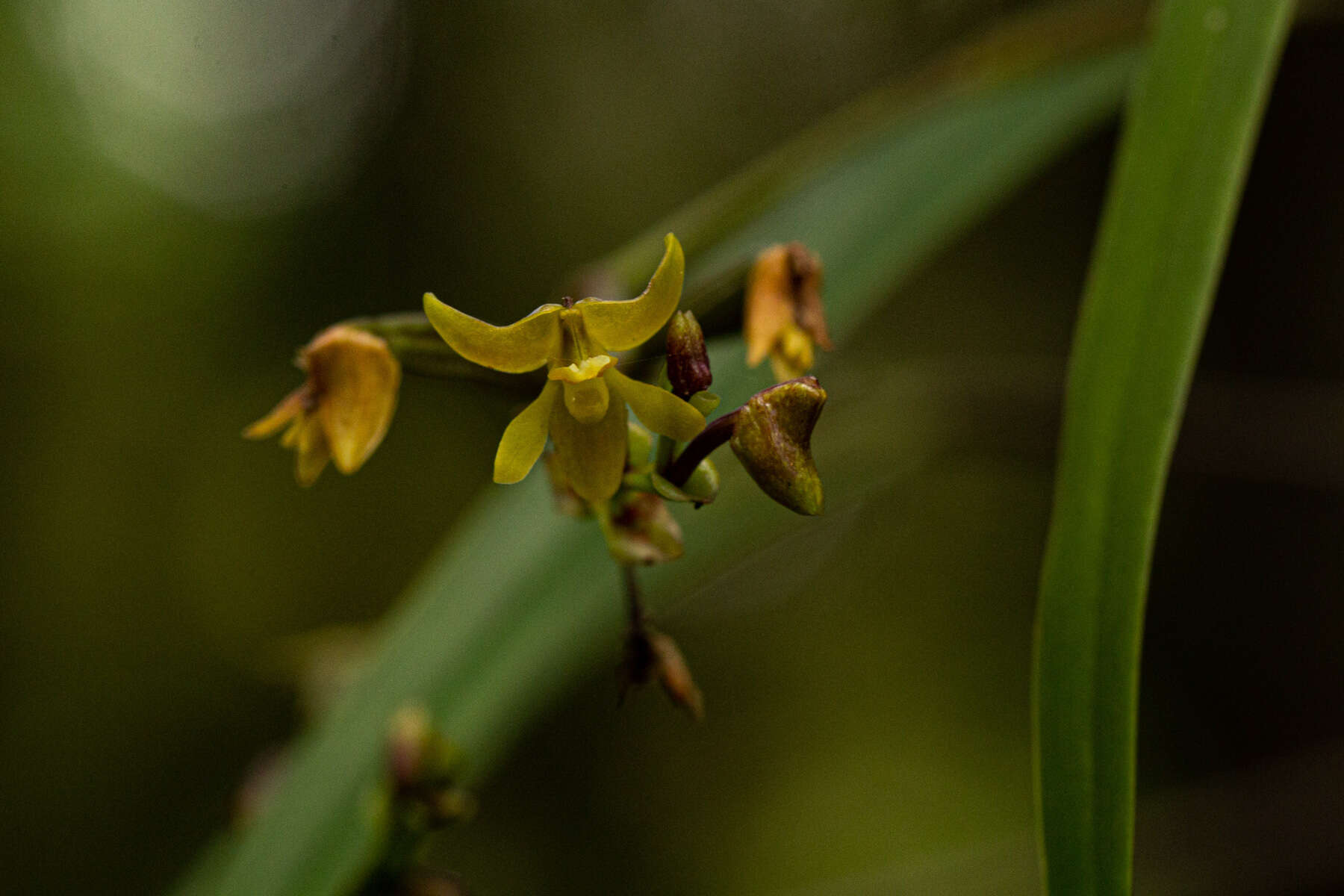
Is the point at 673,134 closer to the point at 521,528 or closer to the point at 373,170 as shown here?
the point at 373,170

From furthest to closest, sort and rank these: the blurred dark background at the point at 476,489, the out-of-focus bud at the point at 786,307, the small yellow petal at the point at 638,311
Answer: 1. the blurred dark background at the point at 476,489
2. the out-of-focus bud at the point at 786,307
3. the small yellow petal at the point at 638,311

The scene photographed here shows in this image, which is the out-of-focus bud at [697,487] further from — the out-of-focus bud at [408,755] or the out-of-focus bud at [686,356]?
the out-of-focus bud at [408,755]

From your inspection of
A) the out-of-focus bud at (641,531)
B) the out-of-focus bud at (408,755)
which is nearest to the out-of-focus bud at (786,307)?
the out-of-focus bud at (641,531)

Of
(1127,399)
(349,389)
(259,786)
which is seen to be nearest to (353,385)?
(349,389)

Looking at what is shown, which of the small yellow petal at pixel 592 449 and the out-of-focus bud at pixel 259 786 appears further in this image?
the out-of-focus bud at pixel 259 786

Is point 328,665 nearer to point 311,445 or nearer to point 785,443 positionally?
point 311,445

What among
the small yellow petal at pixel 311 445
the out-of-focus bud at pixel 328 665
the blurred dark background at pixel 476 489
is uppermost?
the blurred dark background at pixel 476 489

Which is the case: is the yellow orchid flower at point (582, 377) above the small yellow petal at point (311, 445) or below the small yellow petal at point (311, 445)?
below

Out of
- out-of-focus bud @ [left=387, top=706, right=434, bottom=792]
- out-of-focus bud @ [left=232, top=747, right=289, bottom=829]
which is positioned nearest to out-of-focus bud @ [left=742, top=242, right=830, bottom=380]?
out-of-focus bud @ [left=387, top=706, right=434, bottom=792]
